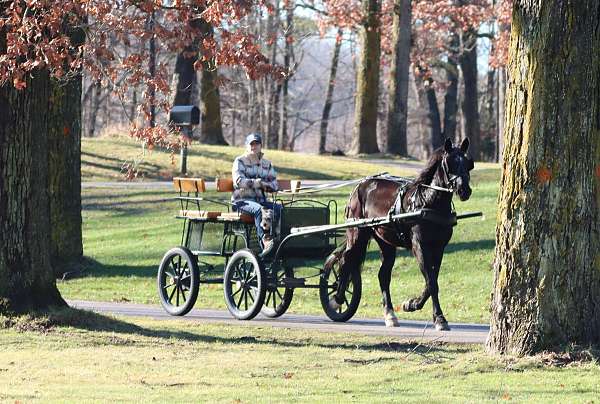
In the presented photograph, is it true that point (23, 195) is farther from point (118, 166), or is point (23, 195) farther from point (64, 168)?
point (118, 166)

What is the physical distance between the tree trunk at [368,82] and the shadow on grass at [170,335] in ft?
94.4

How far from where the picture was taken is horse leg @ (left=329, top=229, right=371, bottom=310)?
15.0 m

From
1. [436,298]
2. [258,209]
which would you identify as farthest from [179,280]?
[436,298]

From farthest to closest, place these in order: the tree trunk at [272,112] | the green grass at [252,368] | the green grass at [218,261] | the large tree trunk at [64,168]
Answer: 1. the tree trunk at [272,112]
2. the large tree trunk at [64,168]
3. the green grass at [218,261]
4. the green grass at [252,368]

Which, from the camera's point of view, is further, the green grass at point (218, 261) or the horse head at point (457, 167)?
the green grass at point (218, 261)

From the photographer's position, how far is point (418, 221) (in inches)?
537

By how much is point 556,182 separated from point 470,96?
137 feet

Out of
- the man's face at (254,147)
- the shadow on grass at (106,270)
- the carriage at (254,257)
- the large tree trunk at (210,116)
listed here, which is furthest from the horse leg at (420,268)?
the large tree trunk at (210,116)

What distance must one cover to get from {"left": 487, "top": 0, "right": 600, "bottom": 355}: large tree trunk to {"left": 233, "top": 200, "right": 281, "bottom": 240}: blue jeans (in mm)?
4499

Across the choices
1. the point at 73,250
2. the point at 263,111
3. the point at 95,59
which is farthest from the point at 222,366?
the point at 263,111

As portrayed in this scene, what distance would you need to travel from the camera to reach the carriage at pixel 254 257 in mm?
15117

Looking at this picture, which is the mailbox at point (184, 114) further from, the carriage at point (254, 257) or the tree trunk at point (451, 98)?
the tree trunk at point (451, 98)

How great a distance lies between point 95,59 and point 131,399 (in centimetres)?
578

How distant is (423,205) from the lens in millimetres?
13695
